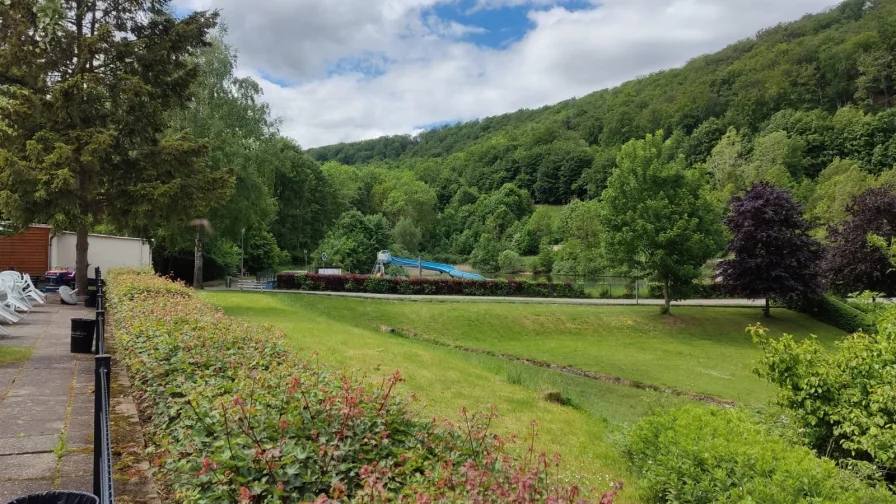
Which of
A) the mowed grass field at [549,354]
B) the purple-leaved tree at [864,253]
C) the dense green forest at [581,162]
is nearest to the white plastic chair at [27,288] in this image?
the mowed grass field at [549,354]

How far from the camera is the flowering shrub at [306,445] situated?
2.19 metres

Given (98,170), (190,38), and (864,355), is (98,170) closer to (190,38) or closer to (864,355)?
(190,38)

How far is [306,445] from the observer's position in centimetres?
243

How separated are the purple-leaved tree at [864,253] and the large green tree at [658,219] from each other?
5.59 metres

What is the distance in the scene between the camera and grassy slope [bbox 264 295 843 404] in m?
→ 17.1

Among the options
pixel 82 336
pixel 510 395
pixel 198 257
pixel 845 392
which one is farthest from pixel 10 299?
pixel 198 257

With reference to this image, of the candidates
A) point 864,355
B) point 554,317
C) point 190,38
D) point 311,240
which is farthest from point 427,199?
point 864,355

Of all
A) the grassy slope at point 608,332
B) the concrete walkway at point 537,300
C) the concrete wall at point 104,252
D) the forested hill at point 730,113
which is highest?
the forested hill at point 730,113

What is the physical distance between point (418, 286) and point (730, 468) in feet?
87.9

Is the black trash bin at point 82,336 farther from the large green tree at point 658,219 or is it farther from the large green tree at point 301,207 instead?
the large green tree at point 301,207

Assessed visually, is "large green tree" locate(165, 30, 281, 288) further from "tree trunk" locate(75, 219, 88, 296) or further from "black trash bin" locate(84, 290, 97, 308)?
"black trash bin" locate(84, 290, 97, 308)

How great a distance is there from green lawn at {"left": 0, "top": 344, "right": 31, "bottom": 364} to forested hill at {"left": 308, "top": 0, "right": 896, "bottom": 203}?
249 ft

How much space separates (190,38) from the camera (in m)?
15.7

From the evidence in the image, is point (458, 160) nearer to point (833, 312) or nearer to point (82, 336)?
point (833, 312)
